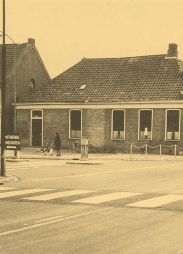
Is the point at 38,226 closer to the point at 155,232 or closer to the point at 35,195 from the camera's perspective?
the point at 155,232

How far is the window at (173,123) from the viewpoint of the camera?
122 feet

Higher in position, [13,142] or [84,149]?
[13,142]

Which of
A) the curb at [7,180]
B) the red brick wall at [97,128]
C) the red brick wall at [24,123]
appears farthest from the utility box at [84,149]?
the curb at [7,180]

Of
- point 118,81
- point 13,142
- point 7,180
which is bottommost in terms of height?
point 7,180

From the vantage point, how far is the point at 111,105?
39.1 metres

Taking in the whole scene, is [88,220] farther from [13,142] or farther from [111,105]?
[111,105]

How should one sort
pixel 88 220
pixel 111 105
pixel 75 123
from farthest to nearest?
1. pixel 75 123
2. pixel 111 105
3. pixel 88 220

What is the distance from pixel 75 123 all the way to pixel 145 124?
5179 millimetres

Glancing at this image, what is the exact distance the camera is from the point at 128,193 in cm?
1507

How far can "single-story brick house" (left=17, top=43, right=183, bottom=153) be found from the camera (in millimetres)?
37781

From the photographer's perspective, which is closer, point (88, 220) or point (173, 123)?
point (88, 220)

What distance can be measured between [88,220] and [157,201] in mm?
3261

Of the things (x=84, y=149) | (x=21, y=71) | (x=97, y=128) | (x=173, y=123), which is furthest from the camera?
(x=21, y=71)

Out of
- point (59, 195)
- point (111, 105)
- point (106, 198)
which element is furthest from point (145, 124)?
point (106, 198)
